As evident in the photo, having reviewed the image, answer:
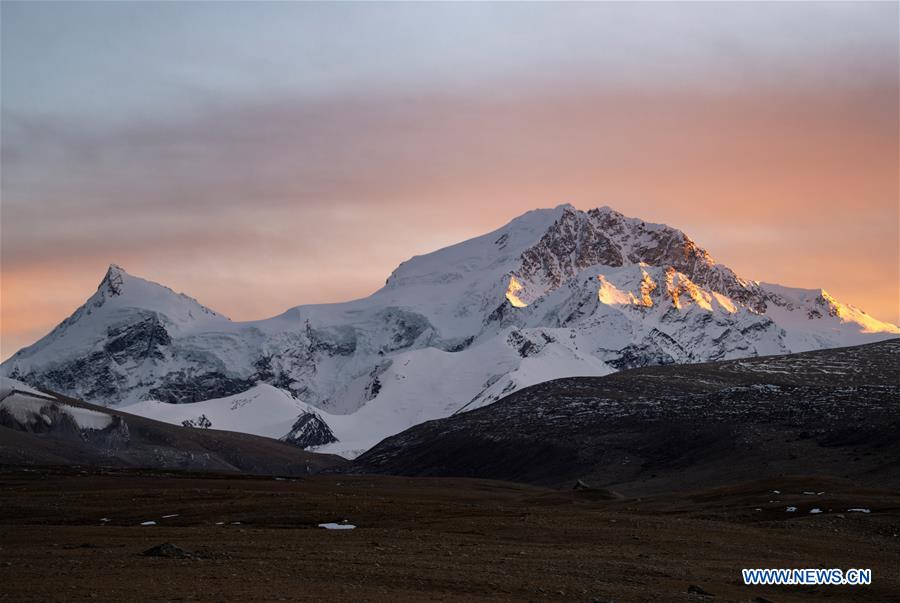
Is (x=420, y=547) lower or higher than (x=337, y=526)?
lower

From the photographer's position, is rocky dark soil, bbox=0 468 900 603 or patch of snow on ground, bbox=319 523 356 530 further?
patch of snow on ground, bbox=319 523 356 530

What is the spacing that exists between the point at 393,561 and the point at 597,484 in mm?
140358

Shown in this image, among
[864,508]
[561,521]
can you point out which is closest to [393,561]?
[561,521]

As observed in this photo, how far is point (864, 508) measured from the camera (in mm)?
86750

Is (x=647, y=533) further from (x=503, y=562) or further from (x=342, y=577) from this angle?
(x=342, y=577)

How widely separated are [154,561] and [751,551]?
29794mm

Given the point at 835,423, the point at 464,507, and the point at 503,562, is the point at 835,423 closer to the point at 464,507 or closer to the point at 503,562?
the point at 464,507

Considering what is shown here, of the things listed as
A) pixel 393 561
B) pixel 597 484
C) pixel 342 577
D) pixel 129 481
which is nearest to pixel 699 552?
pixel 393 561

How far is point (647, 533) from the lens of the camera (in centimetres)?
7056

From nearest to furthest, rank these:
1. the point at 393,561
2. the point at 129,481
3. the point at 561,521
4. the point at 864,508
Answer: the point at 393,561
the point at 561,521
the point at 864,508
the point at 129,481

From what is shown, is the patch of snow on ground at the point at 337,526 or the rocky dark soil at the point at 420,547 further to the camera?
the patch of snow on ground at the point at 337,526

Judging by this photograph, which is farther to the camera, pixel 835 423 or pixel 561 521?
pixel 835 423

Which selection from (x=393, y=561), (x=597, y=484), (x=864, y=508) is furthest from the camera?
(x=597, y=484)

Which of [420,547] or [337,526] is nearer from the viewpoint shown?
[420,547]
